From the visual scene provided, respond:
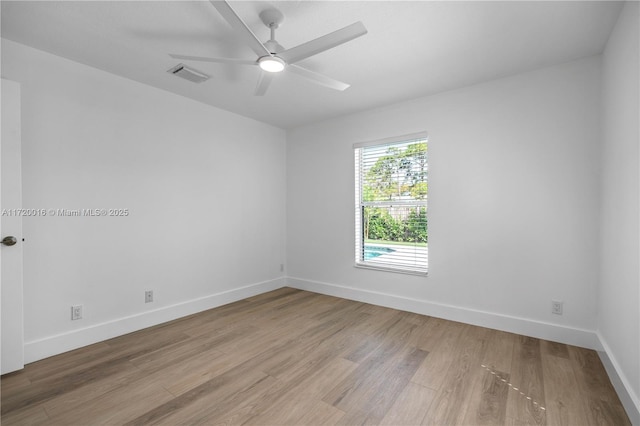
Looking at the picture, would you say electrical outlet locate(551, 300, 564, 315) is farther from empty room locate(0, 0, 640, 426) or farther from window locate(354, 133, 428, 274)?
window locate(354, 133, 428, 274)

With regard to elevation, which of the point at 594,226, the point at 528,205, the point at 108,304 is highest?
the point at 528,205

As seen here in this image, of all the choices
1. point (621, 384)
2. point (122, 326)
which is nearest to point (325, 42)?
point (621, 384)

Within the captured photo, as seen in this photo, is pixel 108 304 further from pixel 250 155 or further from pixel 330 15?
pixel 330 15

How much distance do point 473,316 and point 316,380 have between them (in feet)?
6.44

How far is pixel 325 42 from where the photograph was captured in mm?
1888

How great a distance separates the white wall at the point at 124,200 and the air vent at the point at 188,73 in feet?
1.89

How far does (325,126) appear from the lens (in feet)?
14.4

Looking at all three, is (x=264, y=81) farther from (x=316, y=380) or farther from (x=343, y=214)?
(x=316, y=380)

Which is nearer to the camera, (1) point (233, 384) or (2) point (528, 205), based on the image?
(1) point (233, 384)

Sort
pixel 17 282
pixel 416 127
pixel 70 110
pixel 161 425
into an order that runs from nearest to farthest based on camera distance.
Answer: pixel 161 425
pixel 17 282
pixel 70 110
pixel 416 127

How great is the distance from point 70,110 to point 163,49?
3.45 ft

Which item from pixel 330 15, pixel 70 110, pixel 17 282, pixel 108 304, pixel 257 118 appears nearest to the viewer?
pixel 330 15

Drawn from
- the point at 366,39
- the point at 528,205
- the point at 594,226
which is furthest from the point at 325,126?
the point at 594,226

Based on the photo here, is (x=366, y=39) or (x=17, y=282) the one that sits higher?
(x=366, y=39)
